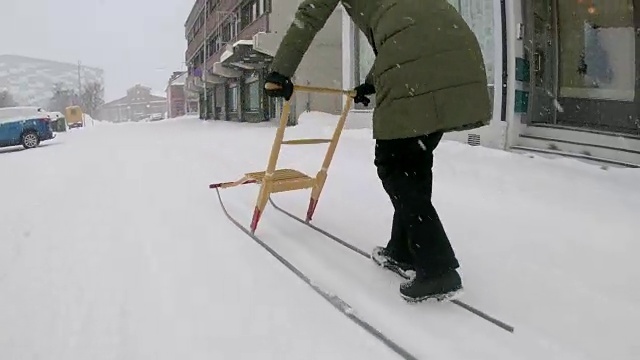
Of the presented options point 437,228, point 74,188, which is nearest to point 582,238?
point 437,228

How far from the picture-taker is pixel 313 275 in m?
2.67

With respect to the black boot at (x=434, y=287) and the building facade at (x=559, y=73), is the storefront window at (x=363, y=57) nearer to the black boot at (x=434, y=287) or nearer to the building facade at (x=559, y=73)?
the building facade at (x=559, y=73)

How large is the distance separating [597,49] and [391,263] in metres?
6.76

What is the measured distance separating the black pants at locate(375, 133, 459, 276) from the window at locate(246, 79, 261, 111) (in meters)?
23.1

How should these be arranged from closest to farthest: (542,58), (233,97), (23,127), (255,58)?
(542,58), (23,127), (255,58), (233,97)

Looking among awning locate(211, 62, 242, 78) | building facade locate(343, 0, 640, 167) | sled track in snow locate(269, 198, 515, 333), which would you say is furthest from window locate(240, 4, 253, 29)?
sled track in snow locate(269, 198, 515, 333)

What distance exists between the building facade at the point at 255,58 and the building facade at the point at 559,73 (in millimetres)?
9455

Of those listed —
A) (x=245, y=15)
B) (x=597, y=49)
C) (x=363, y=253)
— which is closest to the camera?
Result: (x=363, y=253)

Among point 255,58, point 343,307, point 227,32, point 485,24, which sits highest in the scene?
point 227,32

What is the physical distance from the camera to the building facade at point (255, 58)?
1875 cm

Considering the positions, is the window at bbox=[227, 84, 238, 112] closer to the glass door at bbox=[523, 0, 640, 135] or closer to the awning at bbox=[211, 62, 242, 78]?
the awning at bbox=[211, 62, 242, 78]

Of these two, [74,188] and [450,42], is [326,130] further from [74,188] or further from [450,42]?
[450,42]

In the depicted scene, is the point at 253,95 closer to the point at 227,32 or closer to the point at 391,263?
the point at 227,32

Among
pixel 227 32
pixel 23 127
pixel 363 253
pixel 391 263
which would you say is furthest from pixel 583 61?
pixel 227 32
